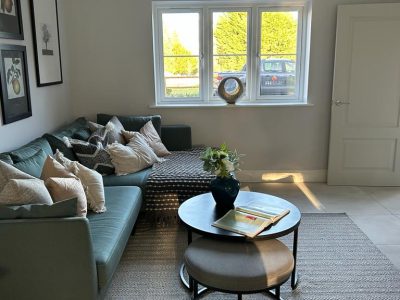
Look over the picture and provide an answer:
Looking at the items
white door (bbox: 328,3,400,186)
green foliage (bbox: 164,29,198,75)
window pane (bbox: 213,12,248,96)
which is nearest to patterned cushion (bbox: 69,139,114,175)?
green foliage (bbox: 164,29,198,75)

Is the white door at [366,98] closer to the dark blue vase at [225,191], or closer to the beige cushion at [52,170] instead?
the dark blue vase at [225,191]

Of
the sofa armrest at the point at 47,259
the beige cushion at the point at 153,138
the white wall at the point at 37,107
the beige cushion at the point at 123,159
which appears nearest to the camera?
the sofa armrest at the point at 47,259

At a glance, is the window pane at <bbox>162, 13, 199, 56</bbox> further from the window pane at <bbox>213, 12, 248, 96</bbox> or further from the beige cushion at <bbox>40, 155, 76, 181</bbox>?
the beige cushion at <bbox>40, 155, 76, 181</bbox>

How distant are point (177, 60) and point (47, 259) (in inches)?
119

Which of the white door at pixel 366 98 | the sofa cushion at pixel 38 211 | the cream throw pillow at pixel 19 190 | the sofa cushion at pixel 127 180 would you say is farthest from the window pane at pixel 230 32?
the sofa cushion at pixel 38 211

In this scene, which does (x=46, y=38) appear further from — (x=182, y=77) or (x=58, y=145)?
(x=182, y=77)

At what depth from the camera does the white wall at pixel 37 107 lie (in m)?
2.86

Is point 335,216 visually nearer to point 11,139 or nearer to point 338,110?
point 338,110

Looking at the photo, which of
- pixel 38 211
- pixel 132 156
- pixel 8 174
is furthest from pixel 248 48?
pixel 38 211

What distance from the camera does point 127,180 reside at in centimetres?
311

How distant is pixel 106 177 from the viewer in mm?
3182

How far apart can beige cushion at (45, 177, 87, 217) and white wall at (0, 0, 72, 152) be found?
817 mm

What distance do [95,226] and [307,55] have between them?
3088 millimetres

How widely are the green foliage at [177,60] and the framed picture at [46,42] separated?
1172 millimetres
